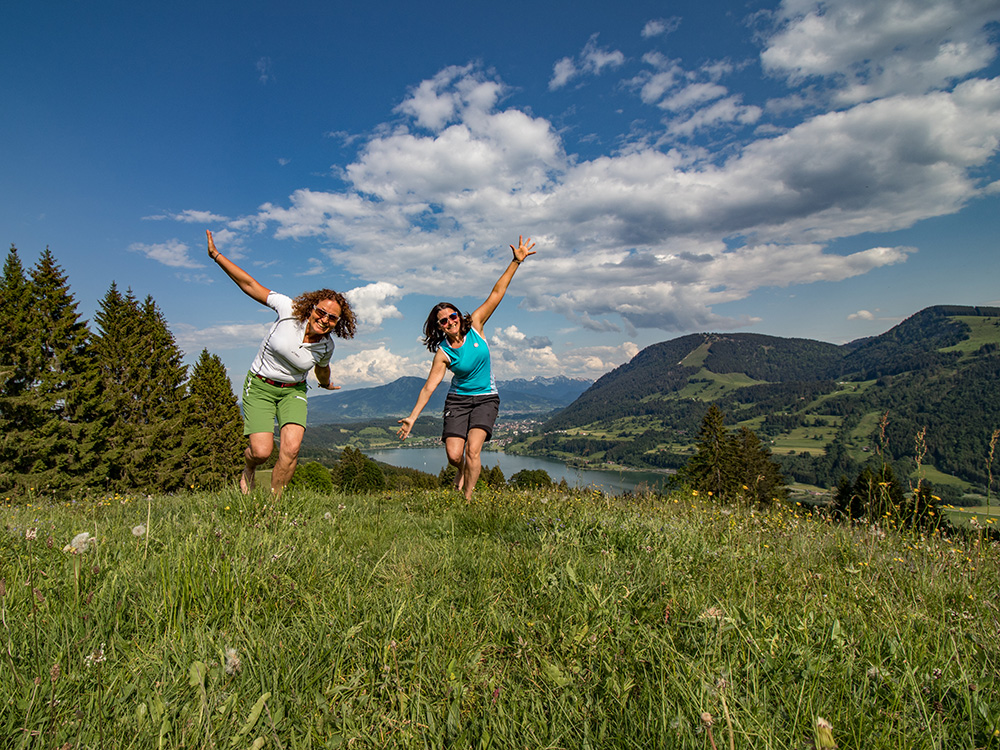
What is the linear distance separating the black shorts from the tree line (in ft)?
69.1

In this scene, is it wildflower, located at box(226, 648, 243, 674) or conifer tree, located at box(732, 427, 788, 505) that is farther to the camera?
conifer tree, located at box(732, 427, 788, 505)

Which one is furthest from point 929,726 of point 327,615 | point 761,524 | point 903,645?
point 761,524

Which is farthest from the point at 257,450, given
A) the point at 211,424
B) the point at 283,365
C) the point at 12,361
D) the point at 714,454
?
the point at 714,454

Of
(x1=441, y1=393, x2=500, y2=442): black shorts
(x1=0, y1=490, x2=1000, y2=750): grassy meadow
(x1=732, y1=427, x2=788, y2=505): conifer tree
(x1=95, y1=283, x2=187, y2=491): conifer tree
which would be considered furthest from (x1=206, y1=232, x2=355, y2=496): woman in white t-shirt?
Result: (x1=732, y1=427, x2=788, y2=505): conifer tree

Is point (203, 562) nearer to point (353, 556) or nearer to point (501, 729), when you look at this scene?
point (353, 556)

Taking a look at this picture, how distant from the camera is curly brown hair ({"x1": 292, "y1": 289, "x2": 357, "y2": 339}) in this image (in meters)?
5.96

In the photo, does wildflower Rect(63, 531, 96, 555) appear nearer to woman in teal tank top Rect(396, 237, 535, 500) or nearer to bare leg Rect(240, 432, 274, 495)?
bare leg Rect(240, 432, 274, 495)

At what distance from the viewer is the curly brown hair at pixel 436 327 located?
665 centimetres

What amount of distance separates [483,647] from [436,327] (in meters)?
5.12

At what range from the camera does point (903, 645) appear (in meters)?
2.03

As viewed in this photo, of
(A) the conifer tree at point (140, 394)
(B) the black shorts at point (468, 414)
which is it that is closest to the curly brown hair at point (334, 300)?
(B) the black shorts at point (468, 414)

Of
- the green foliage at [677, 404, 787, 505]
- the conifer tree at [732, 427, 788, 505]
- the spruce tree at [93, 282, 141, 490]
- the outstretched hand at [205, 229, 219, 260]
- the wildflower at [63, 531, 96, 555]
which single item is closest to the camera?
the wildflower at [63, 531, 96, 555]

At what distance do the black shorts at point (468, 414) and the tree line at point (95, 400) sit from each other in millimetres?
21057

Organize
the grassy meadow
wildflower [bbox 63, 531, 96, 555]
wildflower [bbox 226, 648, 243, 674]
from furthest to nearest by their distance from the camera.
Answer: wildflower [bbox 63, 531, 96, 555] < wildflower [bbox 226, 648, 243, 674] < the grassy meadow
